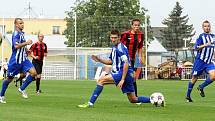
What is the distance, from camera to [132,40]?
627 inches

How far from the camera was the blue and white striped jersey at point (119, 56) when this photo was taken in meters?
13.3

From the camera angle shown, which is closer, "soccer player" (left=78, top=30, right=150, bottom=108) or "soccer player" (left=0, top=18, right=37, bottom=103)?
"soccer player" (left=78, top=30, right=150, bottom=108)

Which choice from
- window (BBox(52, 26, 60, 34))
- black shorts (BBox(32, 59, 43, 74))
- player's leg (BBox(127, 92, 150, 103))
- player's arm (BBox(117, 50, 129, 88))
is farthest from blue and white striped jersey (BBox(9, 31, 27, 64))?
window (BBox(52, 26, 60, 34))

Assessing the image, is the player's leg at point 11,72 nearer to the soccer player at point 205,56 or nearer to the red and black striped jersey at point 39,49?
the soccer player at point 205,56

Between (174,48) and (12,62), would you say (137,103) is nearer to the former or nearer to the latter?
(12,62)

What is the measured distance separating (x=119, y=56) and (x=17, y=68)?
14.0 feet

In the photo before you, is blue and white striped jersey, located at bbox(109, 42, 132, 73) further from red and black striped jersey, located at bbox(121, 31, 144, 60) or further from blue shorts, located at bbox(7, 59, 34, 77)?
blue shorts, located at bbox(7, 59, 34, 77)

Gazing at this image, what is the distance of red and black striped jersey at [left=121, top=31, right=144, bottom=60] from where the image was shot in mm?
15852

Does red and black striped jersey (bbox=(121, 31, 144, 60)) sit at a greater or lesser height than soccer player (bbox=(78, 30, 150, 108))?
greater

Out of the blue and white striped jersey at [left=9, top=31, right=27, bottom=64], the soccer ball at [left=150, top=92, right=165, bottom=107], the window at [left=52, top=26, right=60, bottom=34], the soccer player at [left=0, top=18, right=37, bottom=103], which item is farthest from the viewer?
the window at [left=52, top=26, right=60, bottom=34]

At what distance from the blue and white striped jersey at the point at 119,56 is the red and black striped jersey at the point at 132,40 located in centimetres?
223

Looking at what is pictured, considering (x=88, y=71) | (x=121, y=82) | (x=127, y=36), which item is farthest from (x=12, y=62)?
(x=88, y=71)

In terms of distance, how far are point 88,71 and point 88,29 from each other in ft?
13.2

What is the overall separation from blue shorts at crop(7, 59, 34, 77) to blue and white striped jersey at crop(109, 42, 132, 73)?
391 cm
